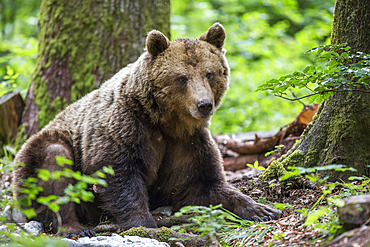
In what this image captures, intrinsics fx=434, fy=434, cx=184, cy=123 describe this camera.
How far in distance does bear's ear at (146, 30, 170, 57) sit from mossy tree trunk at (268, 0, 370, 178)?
76.1 inches

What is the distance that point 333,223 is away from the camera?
2.96 m

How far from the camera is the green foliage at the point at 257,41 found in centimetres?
1227

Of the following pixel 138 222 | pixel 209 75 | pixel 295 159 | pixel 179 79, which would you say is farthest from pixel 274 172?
pixel 138 222

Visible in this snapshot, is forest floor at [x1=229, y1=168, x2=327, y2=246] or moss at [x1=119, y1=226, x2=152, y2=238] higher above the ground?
forest floor at [x1=229, y1=168, x2=327, y2=246]

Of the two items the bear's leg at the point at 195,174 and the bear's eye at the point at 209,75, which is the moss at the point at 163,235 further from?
the bear's eye at the point at 209,75

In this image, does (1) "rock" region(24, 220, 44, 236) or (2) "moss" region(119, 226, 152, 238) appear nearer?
(2) "moss" region(119, 226, 152, 238)

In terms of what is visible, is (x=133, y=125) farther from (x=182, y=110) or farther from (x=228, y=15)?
(x=228, y=15)

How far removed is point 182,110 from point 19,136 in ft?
12.9

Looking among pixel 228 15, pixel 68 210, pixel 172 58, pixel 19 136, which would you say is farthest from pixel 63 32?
pixel 228 15

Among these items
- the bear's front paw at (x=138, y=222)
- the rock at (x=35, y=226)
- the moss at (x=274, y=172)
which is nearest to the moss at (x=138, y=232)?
the bear's front paw at (x=138, y=222)

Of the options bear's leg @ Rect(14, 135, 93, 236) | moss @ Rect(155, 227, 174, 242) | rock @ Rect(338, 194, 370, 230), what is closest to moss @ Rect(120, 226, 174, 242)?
moss @ Rect(155, 227, 174, 242)

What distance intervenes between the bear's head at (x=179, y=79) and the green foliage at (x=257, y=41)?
6.16m

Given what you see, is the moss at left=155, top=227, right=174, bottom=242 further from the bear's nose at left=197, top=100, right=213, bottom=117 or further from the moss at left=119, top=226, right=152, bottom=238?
the bear's nose at left=197, top=100, right=213, bottom=117

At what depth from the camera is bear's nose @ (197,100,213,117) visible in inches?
182
